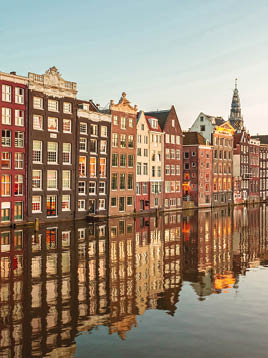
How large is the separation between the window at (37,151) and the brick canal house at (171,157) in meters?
Result: 37.0

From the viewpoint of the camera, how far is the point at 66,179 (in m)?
67.3

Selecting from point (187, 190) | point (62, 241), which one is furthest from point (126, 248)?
point (187, 190)

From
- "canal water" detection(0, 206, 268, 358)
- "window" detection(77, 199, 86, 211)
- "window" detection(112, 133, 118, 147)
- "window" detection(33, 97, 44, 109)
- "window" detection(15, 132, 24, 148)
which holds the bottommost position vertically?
"canal water" detection(0, 206, 268, 358)

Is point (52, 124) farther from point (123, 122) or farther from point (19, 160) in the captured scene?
point (123, 122)

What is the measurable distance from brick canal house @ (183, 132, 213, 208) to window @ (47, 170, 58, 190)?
4580 centimetres

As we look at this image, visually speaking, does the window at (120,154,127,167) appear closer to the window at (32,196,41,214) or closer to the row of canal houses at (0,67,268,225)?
the row of canal houses at (0,67,268,225)

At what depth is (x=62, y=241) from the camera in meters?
43.7

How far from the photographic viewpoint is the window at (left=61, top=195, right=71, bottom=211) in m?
66.5

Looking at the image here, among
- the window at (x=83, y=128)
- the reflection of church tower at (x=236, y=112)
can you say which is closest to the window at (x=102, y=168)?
the window at (x=83, y=128)

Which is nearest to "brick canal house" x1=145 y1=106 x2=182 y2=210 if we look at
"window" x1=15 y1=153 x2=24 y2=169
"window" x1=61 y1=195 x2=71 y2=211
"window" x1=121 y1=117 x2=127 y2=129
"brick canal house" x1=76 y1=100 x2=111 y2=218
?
"window" x1=121 y1=117 x2=127 y2=129

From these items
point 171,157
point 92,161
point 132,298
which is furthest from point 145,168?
point 132,298

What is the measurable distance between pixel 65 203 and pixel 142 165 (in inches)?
961

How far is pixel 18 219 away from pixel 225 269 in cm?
3544

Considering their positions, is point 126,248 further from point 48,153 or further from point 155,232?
point 48,153
